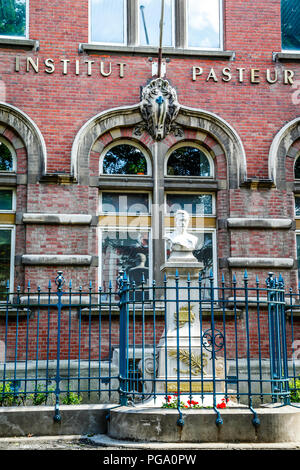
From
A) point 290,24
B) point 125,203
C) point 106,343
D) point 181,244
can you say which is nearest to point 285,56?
point 290,24

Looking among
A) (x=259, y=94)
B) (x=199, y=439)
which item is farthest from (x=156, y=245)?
(x=199, y=439)

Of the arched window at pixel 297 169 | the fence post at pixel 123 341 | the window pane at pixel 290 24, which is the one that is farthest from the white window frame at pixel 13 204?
the window pane at pixel 290 24

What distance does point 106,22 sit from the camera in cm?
1318

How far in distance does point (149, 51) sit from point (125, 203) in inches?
127

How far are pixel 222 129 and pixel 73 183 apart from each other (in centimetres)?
331

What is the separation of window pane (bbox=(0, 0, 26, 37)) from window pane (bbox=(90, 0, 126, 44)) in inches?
57.0

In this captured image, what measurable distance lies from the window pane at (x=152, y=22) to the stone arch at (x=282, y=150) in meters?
3.13

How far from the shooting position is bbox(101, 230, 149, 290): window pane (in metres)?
12.3

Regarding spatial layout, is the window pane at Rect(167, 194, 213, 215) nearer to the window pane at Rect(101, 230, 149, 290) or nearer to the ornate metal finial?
the window pane at Rect(101, 230, 149, 290)

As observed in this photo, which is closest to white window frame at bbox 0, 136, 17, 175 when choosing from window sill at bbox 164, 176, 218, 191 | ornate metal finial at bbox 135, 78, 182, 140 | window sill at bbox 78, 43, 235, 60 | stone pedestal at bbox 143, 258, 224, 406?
window sill at bbox 78, 43, 235, 60

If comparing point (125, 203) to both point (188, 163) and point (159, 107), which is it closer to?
point (188, 163)

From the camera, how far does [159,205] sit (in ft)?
41.1

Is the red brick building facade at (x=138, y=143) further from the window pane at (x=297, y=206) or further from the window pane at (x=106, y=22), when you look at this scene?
the window pane at (x=297, y=206)

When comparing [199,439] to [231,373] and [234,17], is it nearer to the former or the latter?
[231,373]
